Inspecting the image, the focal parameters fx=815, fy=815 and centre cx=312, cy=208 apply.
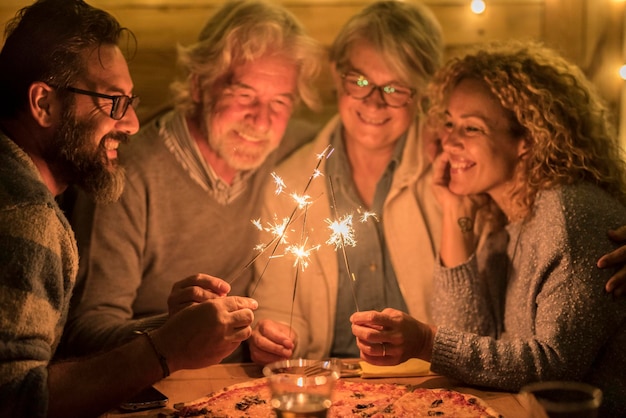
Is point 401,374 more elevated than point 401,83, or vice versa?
point 401,83

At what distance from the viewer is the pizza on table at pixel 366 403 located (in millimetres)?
2152

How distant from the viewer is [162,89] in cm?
356

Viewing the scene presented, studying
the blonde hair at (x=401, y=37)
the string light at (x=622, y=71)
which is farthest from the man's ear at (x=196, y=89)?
the string light at (x=622, y=71)

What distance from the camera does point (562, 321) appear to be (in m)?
2.38

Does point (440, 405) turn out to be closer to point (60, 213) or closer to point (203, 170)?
point (60, 213)

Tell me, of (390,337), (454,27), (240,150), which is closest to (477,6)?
(454,27)

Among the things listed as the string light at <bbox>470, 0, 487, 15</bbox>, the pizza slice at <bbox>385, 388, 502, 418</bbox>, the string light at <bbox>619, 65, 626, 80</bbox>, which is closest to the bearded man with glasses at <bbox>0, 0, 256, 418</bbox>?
the pizza slice at <bbox>385, 388, 502, 418</bbox>

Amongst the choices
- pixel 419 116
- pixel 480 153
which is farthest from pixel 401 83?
pixel 480 153

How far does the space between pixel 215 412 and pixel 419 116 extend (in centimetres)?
160

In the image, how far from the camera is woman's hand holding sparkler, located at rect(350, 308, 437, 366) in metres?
2.35

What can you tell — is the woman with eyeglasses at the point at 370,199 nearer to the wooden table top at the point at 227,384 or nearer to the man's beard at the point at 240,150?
the man's beard at the point at 240,150

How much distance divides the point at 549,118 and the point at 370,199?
861 millimetres

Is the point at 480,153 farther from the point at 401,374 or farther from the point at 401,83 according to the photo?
the point at 401,374

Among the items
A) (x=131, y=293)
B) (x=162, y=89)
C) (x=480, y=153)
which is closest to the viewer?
(x=480, y=153)
